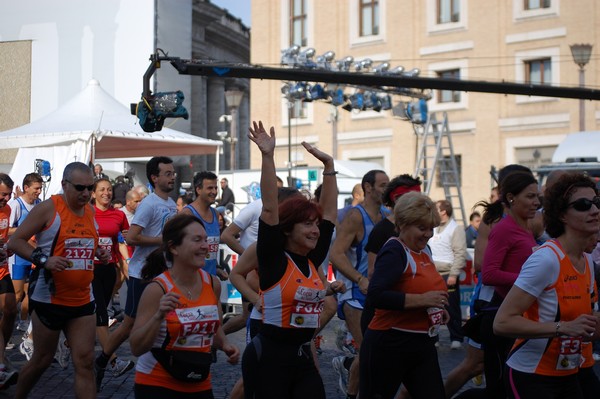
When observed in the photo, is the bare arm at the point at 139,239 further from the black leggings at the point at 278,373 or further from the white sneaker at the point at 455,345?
the white sneaker at the point at 455,345

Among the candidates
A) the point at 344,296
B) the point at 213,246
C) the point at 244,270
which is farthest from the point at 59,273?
the point at 344,296

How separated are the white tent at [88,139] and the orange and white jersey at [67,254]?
9.09m

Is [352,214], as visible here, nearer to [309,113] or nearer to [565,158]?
[565,158]

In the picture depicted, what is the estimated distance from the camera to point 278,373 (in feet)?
17.6

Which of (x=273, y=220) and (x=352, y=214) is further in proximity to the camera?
(x=352, y=214)

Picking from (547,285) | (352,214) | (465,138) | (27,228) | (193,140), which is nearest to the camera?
(547,285)

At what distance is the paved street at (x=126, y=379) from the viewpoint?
8836 millimetres

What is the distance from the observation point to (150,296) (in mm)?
5008

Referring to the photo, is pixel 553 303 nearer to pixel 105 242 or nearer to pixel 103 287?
pixel 103 287

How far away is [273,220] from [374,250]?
7.32 ft

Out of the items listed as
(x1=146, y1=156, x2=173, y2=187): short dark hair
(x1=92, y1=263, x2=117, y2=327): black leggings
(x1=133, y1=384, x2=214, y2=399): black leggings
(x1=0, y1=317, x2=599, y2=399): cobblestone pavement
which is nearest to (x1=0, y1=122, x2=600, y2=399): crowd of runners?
(x1=133, y1=384, x2=214, y2=399): black leggings

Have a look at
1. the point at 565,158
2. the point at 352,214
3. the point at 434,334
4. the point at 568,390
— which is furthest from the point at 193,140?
the point at 568,390

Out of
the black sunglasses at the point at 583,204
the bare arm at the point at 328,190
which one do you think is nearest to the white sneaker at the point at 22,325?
the bare arm at the point at 328,190

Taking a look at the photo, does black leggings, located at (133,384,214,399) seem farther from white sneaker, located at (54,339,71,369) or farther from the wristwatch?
white sneaker, located at (54,339,71,369)
